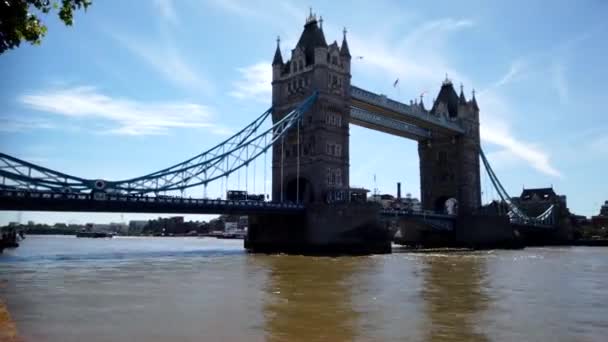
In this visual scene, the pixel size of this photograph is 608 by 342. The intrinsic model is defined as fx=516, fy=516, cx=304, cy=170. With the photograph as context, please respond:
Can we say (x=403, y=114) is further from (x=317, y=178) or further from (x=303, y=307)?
(x=303, y=307)

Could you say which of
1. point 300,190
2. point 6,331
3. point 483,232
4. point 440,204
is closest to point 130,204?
point 300,190

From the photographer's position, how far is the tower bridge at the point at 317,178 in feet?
137

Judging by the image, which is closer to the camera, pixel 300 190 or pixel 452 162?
pixel 300 190

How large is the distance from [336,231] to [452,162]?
39.0m

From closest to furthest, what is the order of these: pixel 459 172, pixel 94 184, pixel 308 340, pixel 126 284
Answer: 1. pixel 308 340
2. pixel 126 284
3. pixel 94 184
4. pixel 459 172

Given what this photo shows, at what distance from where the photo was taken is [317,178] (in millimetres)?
56406

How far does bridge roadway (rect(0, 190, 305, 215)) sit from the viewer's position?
124 ft

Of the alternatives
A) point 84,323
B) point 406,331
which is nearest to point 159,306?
point 84,323

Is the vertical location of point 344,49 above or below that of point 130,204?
above

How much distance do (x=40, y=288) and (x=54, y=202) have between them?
783 inches

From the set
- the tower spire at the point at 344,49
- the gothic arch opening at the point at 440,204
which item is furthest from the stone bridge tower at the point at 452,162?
the tower spire at the point at 344,49

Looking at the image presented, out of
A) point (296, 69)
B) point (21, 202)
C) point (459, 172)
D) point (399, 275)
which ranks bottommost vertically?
point (399, 275)

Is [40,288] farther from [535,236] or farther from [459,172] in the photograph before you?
[535,236]

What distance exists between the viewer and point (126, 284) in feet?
74.1
